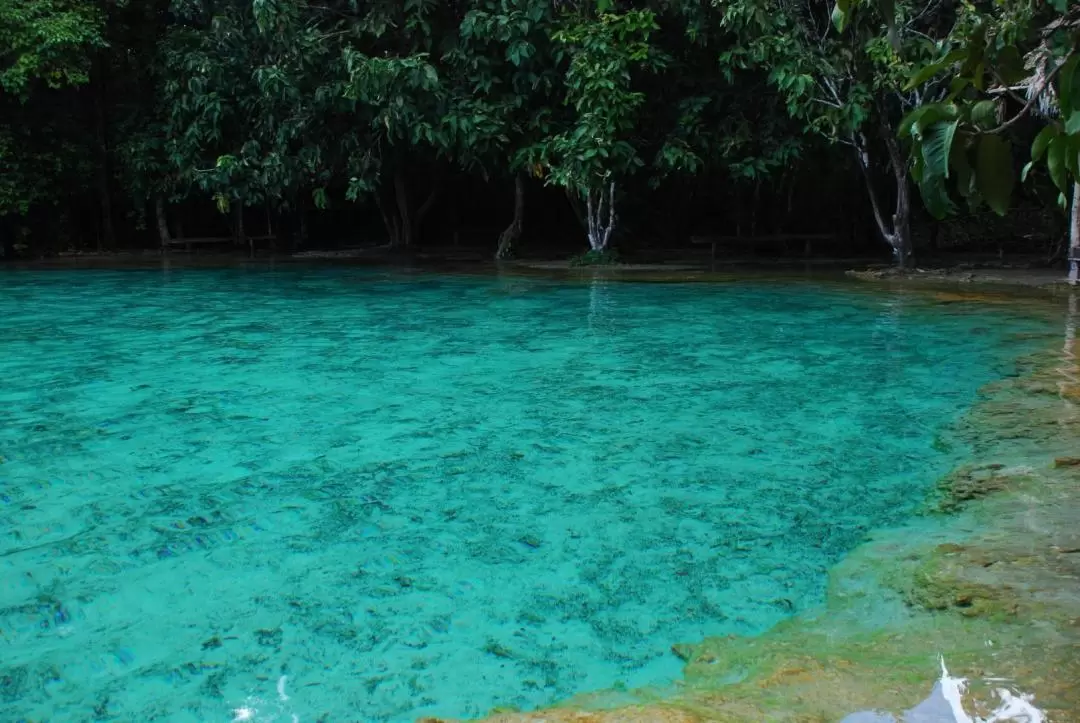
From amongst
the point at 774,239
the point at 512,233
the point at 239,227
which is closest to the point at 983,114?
the point at 774,239

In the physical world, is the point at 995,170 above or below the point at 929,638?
above

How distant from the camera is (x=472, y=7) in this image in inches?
535

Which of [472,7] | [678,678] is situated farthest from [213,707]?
[472,7]

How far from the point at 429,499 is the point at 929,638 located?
6.93ft

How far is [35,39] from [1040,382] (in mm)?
14109

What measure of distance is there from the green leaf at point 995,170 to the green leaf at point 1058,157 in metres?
0.06

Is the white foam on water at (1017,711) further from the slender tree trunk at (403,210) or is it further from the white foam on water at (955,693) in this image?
the slender tree trunk at (403,210)

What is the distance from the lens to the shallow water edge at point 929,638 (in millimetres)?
2318

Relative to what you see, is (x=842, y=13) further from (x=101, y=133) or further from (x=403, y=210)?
(x=101, y=133)

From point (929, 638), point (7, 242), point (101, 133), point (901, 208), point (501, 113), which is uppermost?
point (101, 133)

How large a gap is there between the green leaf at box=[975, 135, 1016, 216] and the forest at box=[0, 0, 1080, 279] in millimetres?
7033

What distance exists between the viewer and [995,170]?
157 centimetres

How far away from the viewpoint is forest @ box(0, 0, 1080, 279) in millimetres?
12406

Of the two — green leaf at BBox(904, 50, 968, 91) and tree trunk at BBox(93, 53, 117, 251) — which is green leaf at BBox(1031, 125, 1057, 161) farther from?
tree trunk at BBox(93, 53, 117, 251)
